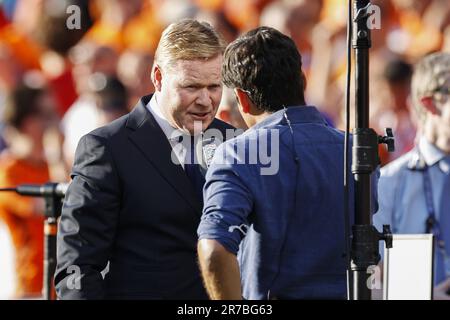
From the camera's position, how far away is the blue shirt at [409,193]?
19.7 ft

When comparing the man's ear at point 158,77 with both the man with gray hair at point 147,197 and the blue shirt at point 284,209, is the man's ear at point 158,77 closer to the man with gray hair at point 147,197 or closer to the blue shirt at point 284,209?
the man with gray hair at point 147,197

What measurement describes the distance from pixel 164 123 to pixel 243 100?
0.55 m

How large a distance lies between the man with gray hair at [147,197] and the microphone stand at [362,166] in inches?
32.9

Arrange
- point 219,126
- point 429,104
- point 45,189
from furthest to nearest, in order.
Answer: point 429,104, point 45,189, point 219,126

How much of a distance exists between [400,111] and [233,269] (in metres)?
4.75

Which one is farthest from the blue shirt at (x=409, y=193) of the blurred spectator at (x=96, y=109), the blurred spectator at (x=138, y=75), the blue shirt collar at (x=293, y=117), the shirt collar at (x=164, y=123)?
the blurred spectator at (x=138, y=75)

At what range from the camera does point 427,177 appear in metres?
6.15

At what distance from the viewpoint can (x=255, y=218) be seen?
3.69m

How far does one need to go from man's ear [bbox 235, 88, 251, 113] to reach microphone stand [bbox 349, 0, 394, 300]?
488mm

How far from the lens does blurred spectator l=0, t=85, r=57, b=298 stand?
23.7 feet

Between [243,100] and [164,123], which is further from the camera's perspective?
[164,123]

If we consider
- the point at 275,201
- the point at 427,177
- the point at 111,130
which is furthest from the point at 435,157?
the point at 275,201

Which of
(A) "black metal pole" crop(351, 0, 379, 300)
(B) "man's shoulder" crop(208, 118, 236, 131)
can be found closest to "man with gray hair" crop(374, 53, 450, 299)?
(B) "man's shoulder" crop(208, 118, 236, 131)

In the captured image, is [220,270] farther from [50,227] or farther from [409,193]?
[409,193]
